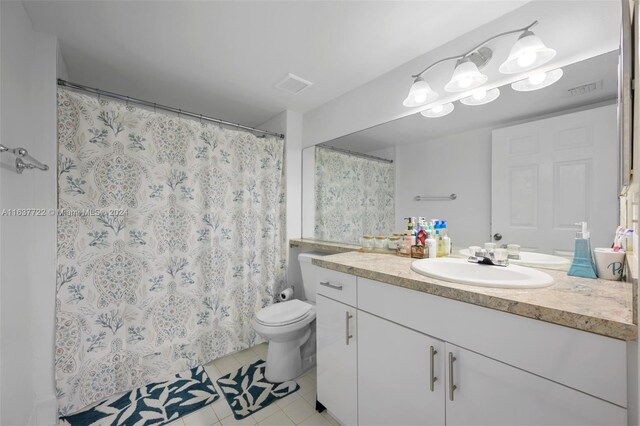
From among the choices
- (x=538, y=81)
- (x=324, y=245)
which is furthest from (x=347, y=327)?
(x=538, y=81)

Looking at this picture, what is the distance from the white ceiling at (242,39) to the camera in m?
1.24

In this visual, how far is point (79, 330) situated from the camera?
4.80ft

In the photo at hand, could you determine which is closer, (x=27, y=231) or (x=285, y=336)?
(x=27, y=231)

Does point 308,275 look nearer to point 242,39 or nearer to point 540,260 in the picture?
point 540,260

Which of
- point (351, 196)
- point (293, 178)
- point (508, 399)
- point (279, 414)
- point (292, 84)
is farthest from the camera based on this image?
point (293, 178)

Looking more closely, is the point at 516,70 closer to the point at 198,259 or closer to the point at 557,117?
the point at 557,117

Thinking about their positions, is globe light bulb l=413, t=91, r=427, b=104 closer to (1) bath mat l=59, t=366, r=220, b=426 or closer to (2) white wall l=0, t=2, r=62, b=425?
(2) white wall l=0, t=2, r=62, b=425

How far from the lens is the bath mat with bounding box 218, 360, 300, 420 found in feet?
4.92

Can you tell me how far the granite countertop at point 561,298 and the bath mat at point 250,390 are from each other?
1.10m

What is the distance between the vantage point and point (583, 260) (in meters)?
1.00

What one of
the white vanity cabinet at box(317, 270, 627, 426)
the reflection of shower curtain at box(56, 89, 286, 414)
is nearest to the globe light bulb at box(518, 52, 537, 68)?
the white vanity cabinet at box(317, 270, 627, 426)

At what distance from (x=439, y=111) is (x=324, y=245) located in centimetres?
126

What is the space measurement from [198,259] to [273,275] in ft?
2.22

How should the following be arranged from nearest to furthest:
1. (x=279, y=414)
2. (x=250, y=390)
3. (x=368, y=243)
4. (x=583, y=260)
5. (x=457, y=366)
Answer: (x=457, y=366), (x=583, y=260), (x=279, y=414), (x=250, y=390), (x=368, y=243)
